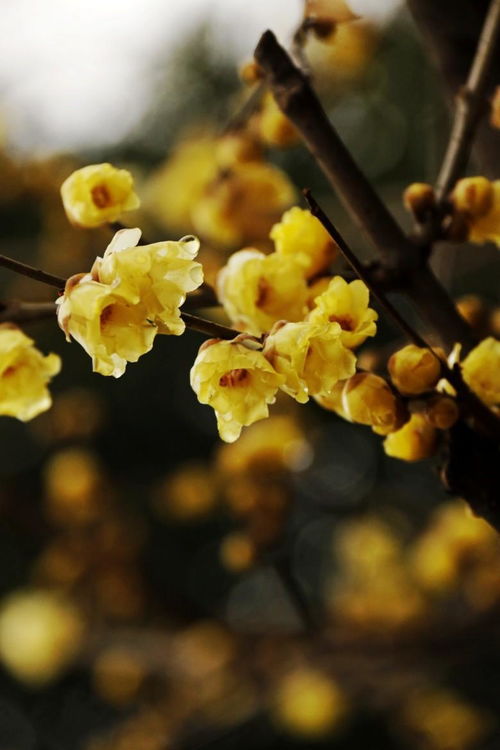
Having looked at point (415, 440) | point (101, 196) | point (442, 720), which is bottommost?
point (442, 720)

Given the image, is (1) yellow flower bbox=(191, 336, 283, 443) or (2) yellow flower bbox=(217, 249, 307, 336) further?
(2) yellow flower bbox=(217, 249, 307, 336)

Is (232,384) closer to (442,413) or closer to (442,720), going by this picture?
(442,413)

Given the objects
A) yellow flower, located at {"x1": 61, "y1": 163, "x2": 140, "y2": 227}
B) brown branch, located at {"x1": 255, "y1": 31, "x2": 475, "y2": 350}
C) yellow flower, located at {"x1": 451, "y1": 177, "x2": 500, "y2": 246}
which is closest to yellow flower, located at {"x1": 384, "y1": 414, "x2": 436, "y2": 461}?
brown branch, located at {"x1": 255, "y1": 31, "x2": 475, "y2": 350}

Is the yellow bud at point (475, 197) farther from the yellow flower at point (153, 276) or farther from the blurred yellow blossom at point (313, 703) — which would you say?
the blurred yellow blossom at point (313, 703)

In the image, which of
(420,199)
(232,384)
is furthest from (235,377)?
(420,199)

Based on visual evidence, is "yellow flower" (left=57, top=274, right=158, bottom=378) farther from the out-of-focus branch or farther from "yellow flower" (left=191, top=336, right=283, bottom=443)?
the out-of-focus branch

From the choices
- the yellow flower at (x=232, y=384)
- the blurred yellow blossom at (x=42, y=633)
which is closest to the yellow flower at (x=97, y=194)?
the yellow flower at (x=232, y=384)
